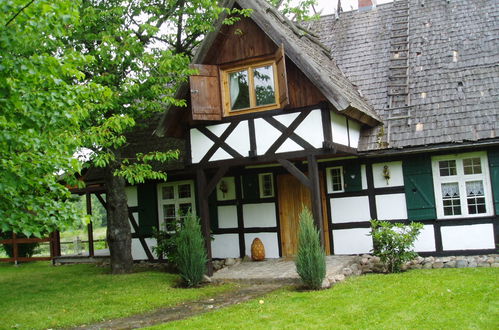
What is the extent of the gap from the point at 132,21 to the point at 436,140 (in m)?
7.25

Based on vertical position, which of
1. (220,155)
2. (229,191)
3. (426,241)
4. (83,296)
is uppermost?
(220,155)

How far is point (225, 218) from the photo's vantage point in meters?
13.2

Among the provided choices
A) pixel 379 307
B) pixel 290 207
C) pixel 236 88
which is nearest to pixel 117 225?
pixel 290 207

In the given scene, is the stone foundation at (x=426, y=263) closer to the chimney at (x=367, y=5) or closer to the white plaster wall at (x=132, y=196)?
the white plaster wall at (x=132, y=196)

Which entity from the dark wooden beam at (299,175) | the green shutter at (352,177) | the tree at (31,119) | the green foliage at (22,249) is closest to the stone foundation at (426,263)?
the green shutter at (352,177)

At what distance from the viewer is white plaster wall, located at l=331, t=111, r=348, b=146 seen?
10.4 metres

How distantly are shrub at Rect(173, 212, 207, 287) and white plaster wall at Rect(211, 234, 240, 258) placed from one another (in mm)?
2488

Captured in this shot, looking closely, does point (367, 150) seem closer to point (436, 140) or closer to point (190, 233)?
point (436, 140)

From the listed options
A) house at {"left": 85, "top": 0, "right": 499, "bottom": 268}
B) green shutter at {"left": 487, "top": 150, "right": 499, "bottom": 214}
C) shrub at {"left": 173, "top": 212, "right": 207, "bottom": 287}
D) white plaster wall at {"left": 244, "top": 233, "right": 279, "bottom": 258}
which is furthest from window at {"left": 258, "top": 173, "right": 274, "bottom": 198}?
green shutter at {"left": 487, "top": 150, "right": 499, "bottom": 214}

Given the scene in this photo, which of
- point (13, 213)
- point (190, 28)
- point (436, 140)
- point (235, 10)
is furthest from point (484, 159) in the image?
point (13, 213)

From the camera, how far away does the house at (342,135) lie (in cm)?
Result: 1043

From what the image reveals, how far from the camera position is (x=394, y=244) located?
10055 mm

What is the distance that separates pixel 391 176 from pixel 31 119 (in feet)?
26.2

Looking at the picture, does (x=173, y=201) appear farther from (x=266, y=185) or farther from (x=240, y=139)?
(x=240, y=139)
